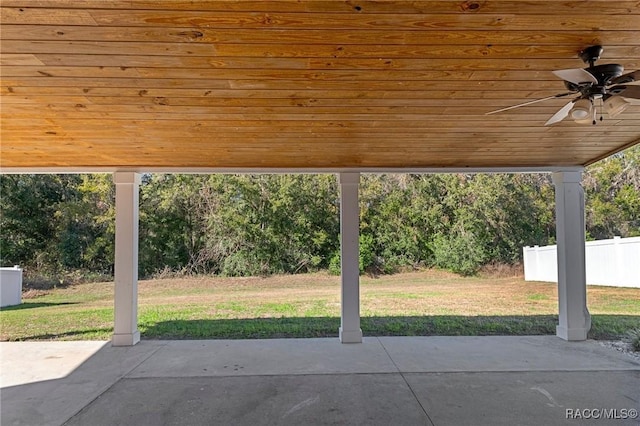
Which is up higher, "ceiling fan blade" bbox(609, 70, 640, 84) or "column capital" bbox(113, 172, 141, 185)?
"ceiling fan blade" bbox(609, 70, 640, 84)

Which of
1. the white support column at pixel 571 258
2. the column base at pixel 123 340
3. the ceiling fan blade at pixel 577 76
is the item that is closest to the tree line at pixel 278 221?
the column base at pixel 123 340

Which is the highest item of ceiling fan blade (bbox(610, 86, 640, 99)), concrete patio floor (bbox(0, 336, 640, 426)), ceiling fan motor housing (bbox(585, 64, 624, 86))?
ceiling fan motor housing (bbox(585, 64, 624, 86))

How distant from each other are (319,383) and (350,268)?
1646 millimetres

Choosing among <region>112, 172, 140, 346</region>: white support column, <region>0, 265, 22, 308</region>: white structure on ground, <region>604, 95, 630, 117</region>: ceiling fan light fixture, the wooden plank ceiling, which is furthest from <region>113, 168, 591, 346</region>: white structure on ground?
<region>0, 265, 22, 308</region>: white structure on ground

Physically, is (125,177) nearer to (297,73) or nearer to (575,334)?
(297,73)

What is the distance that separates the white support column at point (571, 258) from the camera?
4875 mm

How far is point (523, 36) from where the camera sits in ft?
6.24

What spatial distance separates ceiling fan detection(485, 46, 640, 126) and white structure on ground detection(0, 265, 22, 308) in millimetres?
10009

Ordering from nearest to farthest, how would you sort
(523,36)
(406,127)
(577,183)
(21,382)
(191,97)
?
(523,36)
(191,97)
(406,127)
(21,382)
(577,183)

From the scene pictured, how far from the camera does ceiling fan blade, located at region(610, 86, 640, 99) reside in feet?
7.14

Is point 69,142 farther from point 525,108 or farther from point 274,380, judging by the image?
point 525,108

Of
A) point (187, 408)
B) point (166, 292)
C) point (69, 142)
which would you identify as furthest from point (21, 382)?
point (166, 292)

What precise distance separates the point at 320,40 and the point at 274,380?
2.96 m

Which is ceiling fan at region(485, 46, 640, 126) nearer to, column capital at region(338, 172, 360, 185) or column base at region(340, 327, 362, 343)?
column capital at region(338, 172, 360, 185)
